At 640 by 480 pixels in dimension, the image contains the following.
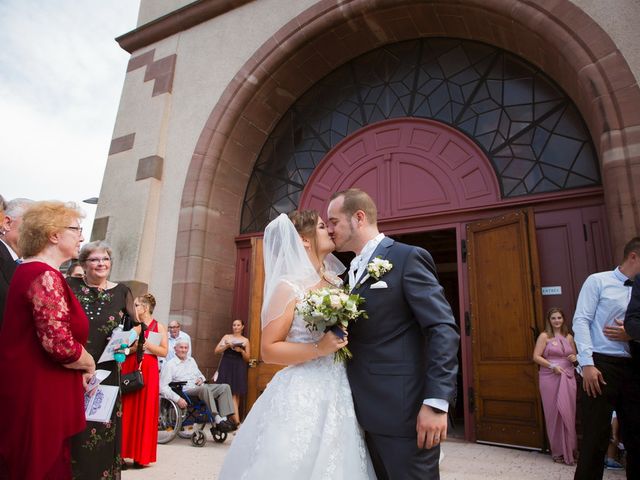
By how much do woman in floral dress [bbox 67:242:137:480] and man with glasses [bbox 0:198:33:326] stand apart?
462 millimetres

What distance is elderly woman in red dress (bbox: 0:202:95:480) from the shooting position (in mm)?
2404

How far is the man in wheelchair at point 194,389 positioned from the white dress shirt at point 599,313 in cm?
442

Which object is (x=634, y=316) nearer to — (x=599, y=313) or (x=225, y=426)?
(x=599, y=313)

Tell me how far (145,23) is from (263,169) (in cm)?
464

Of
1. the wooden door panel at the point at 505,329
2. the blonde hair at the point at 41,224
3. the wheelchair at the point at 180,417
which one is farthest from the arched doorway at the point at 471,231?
the blonde hair at the point at 41,224

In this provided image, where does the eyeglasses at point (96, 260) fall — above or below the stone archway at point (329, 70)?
below

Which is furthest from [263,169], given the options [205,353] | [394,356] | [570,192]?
[394,356]

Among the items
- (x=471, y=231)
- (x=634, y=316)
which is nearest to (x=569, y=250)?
(x=471, y=231)

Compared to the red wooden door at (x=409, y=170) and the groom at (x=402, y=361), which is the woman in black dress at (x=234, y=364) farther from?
the groom at (x=402, y=361)

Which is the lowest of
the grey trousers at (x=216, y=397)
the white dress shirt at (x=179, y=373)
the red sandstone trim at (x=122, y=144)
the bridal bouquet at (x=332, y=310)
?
the grey trousers at (x=216, y=397)

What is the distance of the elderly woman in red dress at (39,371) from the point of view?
240cm

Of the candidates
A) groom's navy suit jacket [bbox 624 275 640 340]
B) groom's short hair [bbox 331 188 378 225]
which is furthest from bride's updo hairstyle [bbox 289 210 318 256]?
groom's navy suit jacket [bbox 624 275 640 340]

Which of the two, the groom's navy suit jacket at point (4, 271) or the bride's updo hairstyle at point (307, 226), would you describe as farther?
the groom's navy suit jacket at point (4, 271)

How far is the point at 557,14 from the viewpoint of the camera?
255 inches
